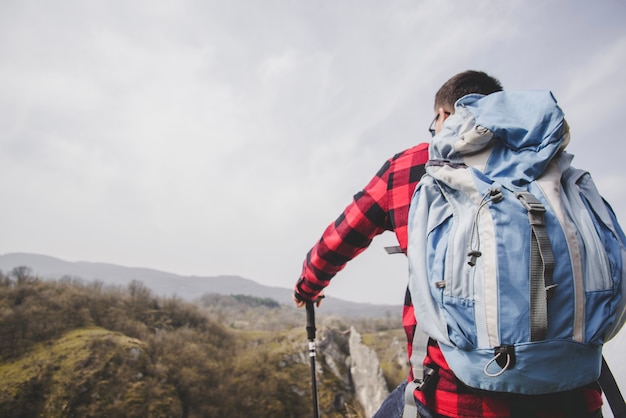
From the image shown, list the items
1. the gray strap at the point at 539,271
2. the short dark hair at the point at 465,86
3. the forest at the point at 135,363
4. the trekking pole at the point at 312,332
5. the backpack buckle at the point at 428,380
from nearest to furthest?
the gray strap at the point at 539,271 < the backpack buckle at the point at 428,380 < the short dark hair at the point at 465,86 < the trekking pole at the point at 312,332 < the forest at the point at 135,363

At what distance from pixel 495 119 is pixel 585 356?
2.87 ft

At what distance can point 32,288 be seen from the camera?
1284 cm

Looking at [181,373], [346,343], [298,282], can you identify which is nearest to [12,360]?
[181,373]

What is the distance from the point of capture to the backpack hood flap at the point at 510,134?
1151 mm

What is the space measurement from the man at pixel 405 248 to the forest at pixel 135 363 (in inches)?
186

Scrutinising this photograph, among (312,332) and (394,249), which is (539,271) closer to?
(394,249)

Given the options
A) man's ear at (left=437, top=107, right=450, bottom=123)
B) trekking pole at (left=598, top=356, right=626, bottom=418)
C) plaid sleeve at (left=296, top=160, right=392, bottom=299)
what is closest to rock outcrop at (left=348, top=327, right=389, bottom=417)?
plaid sleeve at (left=296, top=160, right=392, bottom=299)

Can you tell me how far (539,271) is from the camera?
3.25ft

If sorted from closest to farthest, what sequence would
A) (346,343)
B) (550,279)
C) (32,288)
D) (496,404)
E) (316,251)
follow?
(550,279) → (496,404) → (316,251) → (32,288) → (346,343)

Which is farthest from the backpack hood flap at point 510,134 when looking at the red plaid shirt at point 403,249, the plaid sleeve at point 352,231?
the plaid sleeve at point 352,231

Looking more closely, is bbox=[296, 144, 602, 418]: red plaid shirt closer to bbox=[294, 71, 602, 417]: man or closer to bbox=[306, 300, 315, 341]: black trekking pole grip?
bbox=[294, 71, 602, 417]: man

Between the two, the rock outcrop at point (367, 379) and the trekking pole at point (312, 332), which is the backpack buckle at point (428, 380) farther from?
the rock outcrop at point (367, 379)

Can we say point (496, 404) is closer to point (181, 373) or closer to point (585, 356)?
point (585, 356)

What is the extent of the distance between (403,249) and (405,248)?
0.08ft
